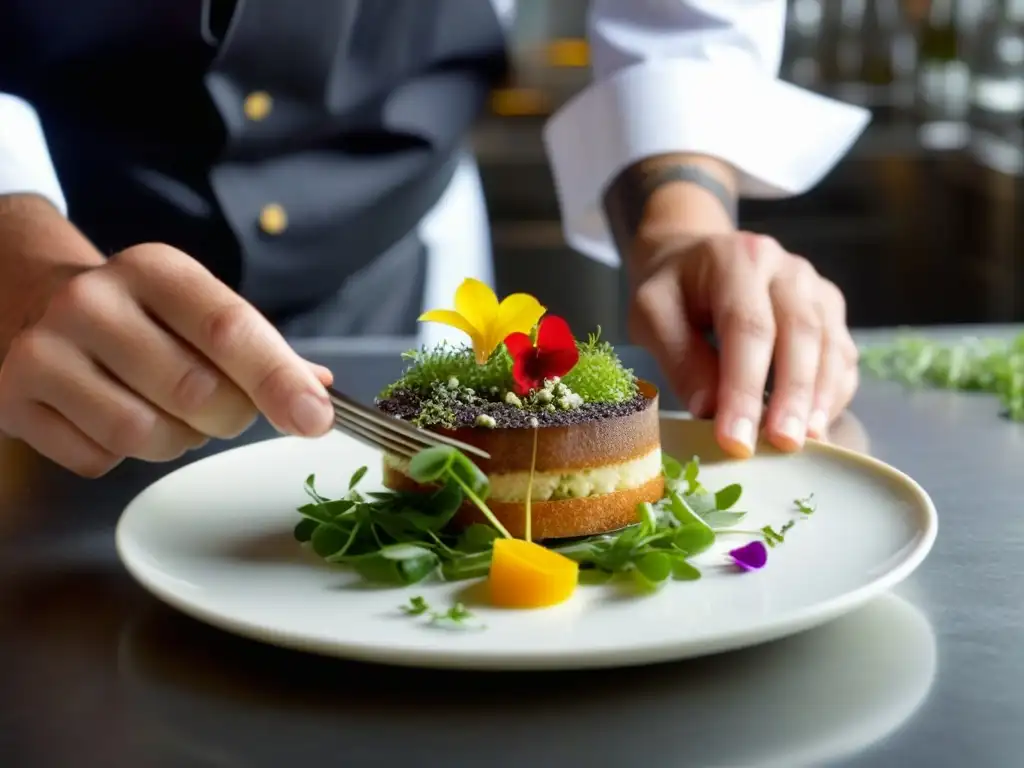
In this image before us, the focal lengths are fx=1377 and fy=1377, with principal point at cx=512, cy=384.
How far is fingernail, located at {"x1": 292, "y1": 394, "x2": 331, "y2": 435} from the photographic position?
3.38ft

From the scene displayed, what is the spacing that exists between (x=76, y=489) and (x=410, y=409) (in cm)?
45

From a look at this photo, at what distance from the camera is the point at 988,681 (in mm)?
880

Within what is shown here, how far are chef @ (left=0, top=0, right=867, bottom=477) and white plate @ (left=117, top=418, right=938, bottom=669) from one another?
18 centimetres

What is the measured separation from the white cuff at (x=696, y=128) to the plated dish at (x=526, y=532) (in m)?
0.75

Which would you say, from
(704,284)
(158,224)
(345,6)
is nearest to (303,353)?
(158,224)

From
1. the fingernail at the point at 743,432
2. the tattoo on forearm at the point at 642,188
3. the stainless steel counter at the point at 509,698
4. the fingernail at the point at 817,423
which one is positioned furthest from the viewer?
the tattoo on forearm at the point at 642,188

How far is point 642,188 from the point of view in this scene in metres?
1.94

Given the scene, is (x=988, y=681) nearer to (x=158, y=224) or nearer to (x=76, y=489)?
(x=76, y=489)

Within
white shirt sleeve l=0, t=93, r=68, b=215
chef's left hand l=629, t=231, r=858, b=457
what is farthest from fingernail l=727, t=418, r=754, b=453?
white shirt sleeve l=0, t=93, r=68, b=215

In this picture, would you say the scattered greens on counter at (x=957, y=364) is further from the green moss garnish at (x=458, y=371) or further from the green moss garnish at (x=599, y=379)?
the green moss garnish at (x=458, y=371)

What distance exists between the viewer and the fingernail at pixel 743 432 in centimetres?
135

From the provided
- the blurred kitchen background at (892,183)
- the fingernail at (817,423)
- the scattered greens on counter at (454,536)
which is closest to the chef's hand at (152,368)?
the scattered greens on counter at (454,536)

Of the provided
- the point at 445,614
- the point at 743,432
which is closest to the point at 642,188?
the point at 743,432

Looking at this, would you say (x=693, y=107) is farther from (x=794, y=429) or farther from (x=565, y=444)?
(x=565, y=444)
